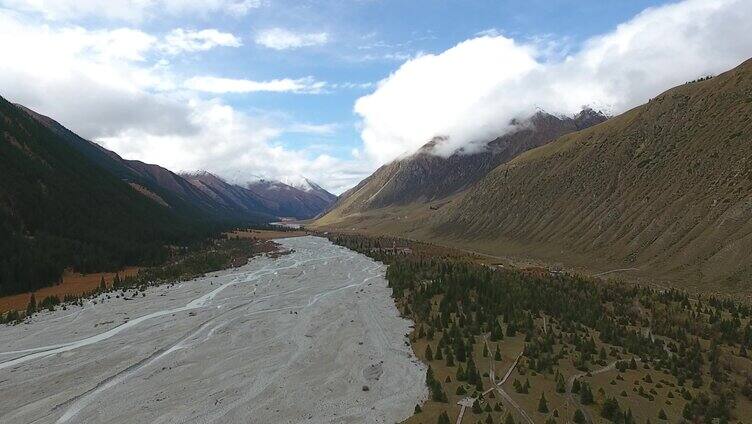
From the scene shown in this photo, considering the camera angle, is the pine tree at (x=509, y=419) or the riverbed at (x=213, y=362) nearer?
the pine tree at (x=509, y=419)

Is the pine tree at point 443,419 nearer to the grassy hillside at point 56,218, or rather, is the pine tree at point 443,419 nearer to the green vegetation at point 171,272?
the green vegetation at point 171,272

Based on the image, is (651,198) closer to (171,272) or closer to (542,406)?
(542,406)

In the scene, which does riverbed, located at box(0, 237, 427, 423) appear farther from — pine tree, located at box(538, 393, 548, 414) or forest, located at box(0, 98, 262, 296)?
forest, located at box(0, 98, 262, 296)

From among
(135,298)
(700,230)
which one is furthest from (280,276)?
(700,230)

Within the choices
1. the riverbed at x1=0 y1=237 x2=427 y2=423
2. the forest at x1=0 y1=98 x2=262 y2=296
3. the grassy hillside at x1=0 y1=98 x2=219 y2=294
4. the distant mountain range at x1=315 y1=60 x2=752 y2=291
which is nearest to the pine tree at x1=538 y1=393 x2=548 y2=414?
the riverbed at x1=0 y1=237 x2=427 y2=423

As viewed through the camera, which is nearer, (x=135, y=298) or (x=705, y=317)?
(x=705, y=317)

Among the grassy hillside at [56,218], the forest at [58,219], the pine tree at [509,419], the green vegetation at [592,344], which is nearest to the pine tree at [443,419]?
the green vegetation at [592,344]

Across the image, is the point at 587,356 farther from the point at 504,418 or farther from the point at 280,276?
the point at 280,276
